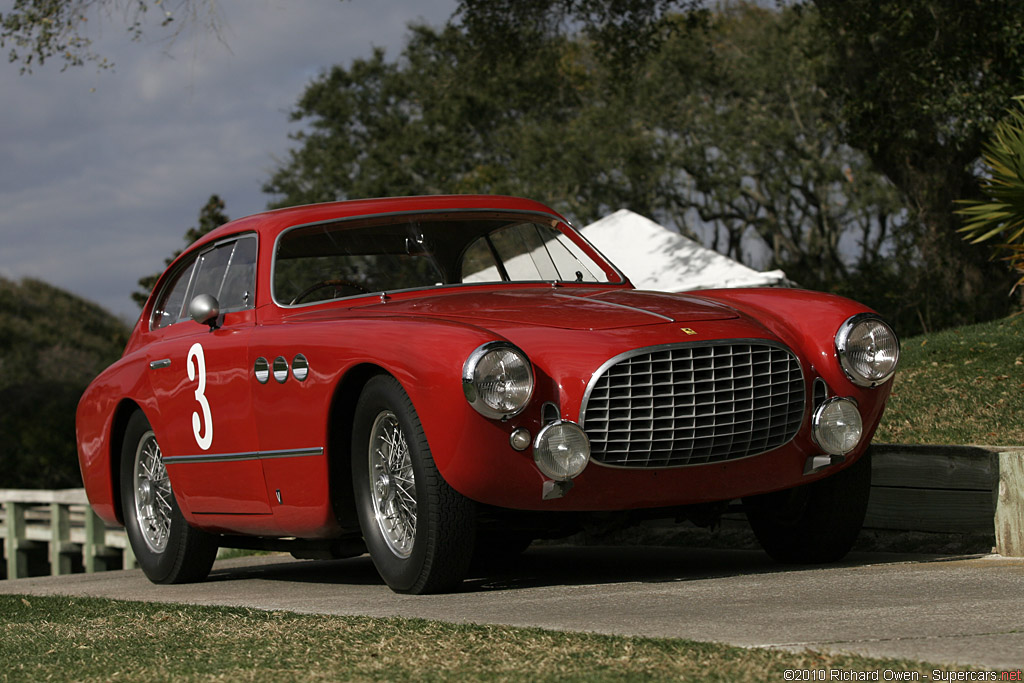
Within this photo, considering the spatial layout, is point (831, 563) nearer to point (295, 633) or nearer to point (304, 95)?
point (295, 633)

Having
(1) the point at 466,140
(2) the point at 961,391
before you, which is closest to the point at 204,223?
(1) the point at 466,140

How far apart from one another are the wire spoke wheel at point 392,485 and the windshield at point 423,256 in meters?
1.21

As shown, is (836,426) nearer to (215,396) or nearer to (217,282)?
(215,396)

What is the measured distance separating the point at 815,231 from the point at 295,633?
3563 centimetres

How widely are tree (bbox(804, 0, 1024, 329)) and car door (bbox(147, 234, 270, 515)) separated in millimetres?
11647

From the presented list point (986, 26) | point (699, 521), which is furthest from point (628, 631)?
point (986, 26)

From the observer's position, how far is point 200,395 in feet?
21.1

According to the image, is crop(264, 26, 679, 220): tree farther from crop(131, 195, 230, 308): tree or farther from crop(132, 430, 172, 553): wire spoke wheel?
crop(132, 430, 172, 553): wire spoke wheel

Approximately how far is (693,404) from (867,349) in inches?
37.2

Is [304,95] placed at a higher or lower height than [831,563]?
higher

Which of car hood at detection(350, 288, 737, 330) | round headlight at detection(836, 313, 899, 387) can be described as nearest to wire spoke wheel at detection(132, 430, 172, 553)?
car hood at detection(350, 288, 737, 330)

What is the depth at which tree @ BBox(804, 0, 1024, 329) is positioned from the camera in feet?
53.4

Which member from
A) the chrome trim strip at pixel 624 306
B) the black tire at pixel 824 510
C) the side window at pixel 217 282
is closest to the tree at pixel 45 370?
the side window at pixel 217 282

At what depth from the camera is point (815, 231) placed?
38344 millimetres
